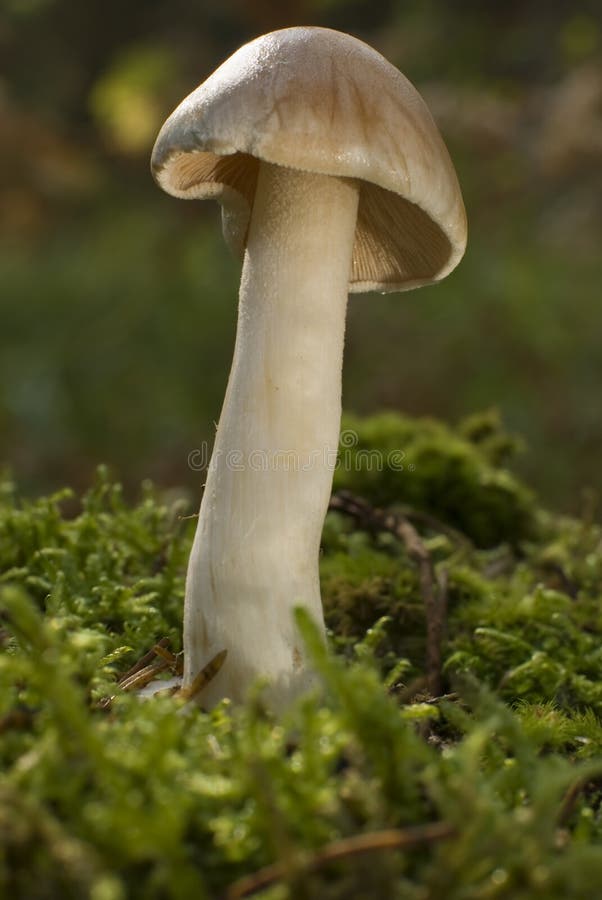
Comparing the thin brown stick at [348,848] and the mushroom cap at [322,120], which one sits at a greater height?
the mushroom cap at [322,120]

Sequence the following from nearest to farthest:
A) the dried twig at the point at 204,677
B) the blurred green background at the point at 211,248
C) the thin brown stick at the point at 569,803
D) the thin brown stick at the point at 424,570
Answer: the thin brown stick at the point at 569,803
the dried twig at the point at 204,677
the thin brown stick at the point at 424,570
the blurred green background at the point at 211,248

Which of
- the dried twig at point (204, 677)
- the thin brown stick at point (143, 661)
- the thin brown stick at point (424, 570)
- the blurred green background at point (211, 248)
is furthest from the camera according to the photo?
the blurred green background at point (211, 248)

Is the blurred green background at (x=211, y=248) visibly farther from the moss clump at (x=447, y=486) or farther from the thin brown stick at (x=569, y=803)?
the thin brown stick at (x=569, y=803)

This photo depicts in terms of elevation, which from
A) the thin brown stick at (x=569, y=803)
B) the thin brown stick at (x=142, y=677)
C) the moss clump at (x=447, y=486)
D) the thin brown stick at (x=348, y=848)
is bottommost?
the thin brown stick at (x=142, y=677)

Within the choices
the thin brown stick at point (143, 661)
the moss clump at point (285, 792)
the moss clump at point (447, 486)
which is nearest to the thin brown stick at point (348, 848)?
the moss clump at point (285, 792)

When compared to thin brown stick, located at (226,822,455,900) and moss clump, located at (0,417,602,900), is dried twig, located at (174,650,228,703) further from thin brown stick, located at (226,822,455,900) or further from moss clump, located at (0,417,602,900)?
thin brown stick, located at (226,822,455,900)

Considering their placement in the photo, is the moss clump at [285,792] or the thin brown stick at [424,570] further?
the thin brown stick at [424,570]
